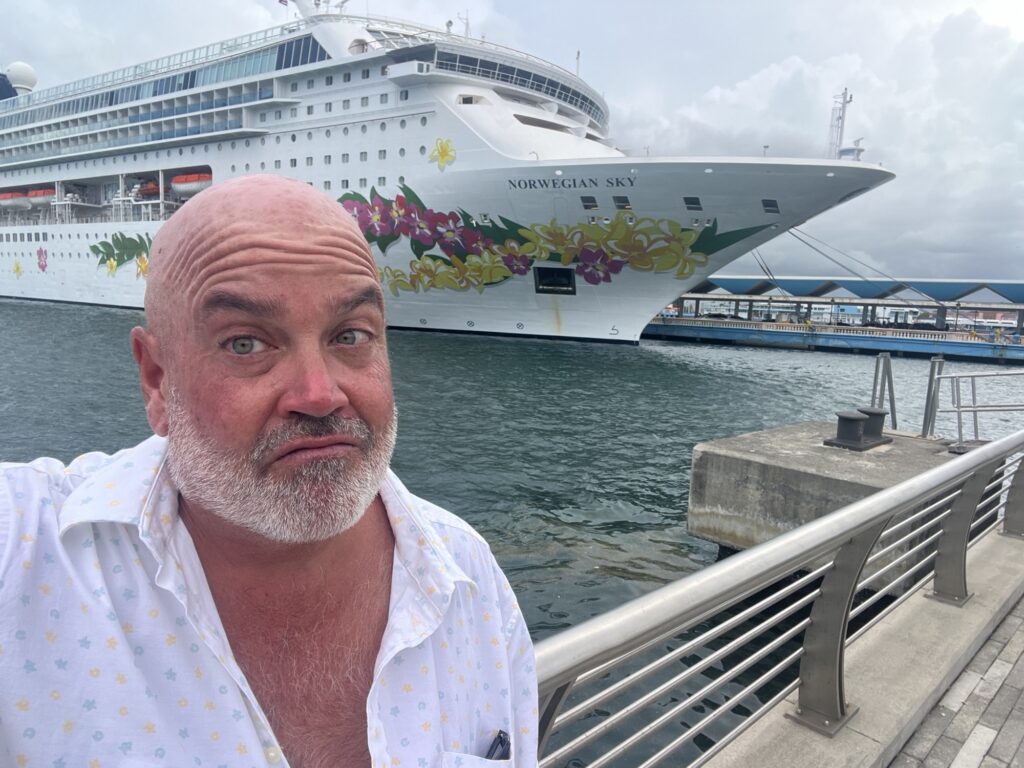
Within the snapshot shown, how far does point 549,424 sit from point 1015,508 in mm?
8593

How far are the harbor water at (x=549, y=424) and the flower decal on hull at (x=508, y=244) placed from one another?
252cm

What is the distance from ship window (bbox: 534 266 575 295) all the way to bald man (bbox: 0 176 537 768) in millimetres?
22923

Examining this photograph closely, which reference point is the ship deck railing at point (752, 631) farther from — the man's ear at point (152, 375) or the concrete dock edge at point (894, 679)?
the man's ear at point (152, 375)

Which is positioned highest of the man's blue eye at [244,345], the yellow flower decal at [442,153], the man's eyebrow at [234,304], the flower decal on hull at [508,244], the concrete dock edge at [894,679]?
the yellow flower decal at [442,153]

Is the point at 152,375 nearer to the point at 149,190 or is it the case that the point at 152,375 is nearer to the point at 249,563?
the point at 249,563

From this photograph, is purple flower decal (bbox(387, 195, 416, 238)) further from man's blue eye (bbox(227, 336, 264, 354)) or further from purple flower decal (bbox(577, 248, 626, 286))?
man's blue eye (bbox(227, 336, 264, 354))

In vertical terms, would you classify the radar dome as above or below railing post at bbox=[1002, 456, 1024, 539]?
above

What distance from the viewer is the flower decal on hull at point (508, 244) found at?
21641mm

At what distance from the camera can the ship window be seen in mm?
23641

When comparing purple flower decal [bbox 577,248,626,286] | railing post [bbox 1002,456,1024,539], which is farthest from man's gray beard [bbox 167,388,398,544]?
purple flower decal [bbox 577,248,626,286]

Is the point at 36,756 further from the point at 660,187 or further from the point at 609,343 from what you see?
the point at 609,343

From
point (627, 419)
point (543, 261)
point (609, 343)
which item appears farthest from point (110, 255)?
point (627, 419)

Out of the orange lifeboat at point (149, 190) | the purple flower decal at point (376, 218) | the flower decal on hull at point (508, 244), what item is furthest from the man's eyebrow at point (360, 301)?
the orange lifeboat at point (149, 190)

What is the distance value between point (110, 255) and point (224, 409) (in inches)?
1531
